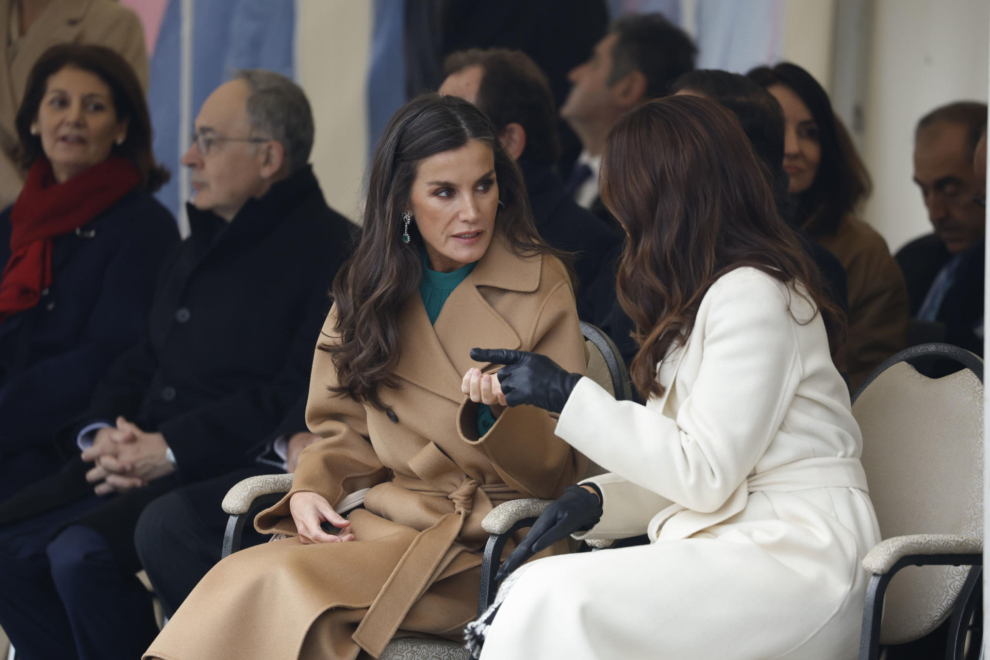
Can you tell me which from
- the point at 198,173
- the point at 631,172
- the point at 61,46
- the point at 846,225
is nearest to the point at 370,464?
the point at 631,172

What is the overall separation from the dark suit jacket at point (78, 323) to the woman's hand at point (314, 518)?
1605 mm

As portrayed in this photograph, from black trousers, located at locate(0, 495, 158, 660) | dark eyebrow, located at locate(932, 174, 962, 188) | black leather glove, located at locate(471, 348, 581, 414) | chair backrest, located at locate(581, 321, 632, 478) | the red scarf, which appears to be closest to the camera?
black leather glove, located at locate(471, 348, 581, 414)

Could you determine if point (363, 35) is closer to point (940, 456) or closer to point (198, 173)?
point (198, 173)

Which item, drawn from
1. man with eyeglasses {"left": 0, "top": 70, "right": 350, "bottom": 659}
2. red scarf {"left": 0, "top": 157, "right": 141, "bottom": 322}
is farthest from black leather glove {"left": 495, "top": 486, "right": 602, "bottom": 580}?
red scarf {"left": 0, "top": 157, "right": 141, "bottom": 322}

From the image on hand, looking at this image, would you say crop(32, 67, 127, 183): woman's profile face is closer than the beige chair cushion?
No

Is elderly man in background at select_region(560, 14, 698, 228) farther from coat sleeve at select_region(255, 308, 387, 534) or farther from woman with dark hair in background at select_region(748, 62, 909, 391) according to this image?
coat sleeve at select_region(255, 308, 387, 534)

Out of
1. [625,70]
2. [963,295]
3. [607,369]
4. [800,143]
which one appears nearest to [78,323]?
[607,369]

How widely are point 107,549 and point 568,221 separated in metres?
1.68

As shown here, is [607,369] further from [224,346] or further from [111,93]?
[111,93]

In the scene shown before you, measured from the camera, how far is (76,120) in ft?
13.2

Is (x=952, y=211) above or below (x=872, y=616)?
above

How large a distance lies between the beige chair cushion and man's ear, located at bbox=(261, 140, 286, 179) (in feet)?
6.44

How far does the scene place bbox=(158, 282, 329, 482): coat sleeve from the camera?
10.7 ft

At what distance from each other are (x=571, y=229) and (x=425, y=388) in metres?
1.13
